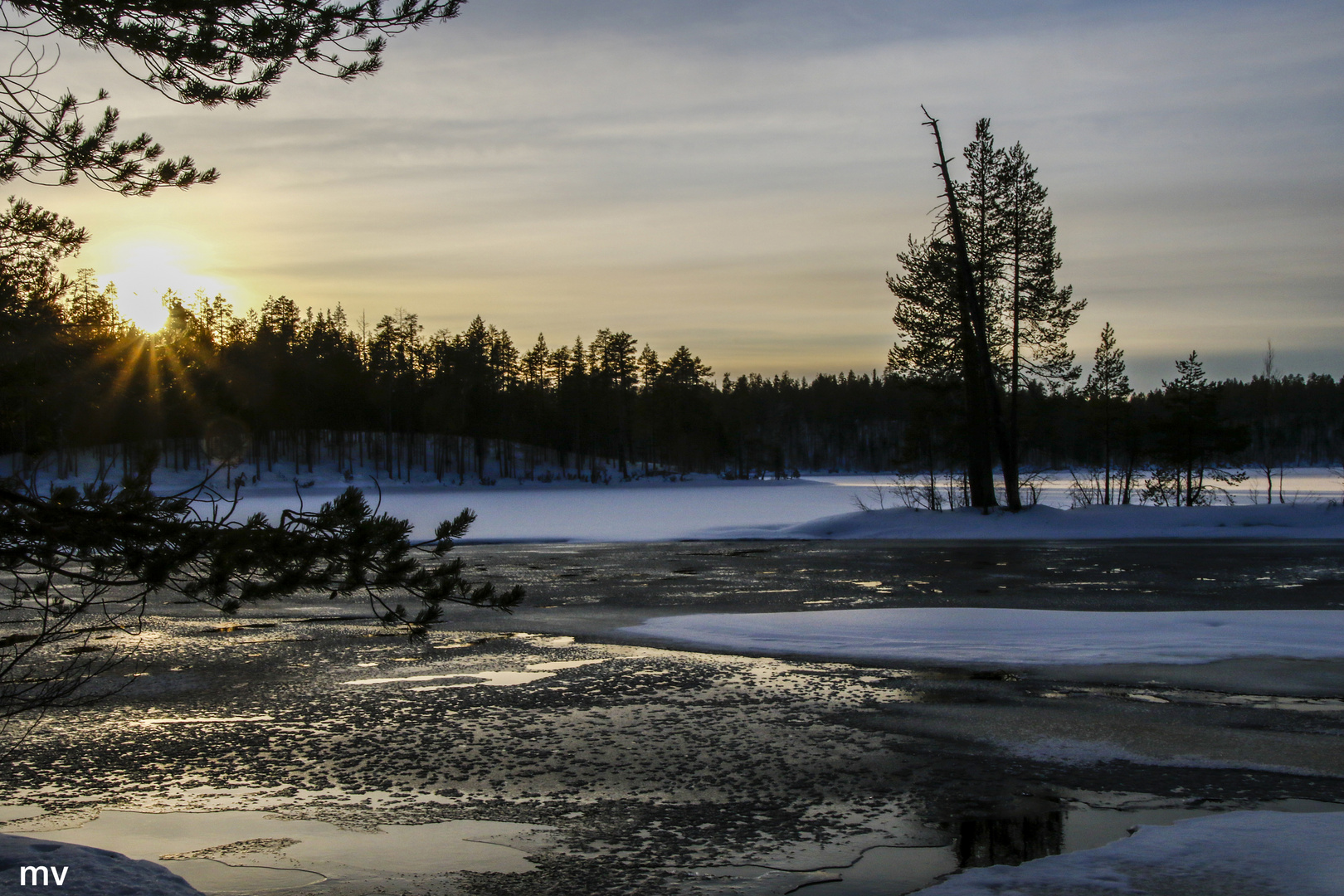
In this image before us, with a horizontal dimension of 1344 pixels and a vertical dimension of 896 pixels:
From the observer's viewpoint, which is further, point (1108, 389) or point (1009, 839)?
point (1108, 389)

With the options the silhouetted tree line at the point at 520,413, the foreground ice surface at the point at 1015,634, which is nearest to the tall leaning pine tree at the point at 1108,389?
the silhouetted tree line at the point at 520,413

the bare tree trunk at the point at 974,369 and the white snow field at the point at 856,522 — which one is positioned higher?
the bare tree trunk at the point at 974,369

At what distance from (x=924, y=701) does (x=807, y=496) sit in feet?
156

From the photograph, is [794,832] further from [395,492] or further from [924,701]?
[395,492]

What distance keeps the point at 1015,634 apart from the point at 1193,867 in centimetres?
617

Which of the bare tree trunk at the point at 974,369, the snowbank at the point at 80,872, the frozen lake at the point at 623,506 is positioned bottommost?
the frozen lake at the point at 623,506

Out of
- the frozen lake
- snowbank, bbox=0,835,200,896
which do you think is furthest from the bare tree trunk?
snowbank, bbox=0,835,200,896

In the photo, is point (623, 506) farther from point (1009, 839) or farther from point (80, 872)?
point (80, 872)

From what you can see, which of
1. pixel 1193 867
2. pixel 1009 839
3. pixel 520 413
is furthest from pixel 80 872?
pixel 520 413

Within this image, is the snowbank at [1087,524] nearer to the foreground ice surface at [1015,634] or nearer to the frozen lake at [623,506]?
the frozen lake at [623,506]

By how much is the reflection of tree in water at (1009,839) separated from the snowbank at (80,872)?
3.33m

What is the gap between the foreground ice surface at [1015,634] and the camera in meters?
9.20

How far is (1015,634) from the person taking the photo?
10.2 m

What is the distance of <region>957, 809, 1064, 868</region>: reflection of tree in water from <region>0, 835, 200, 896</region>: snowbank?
3.33 m
